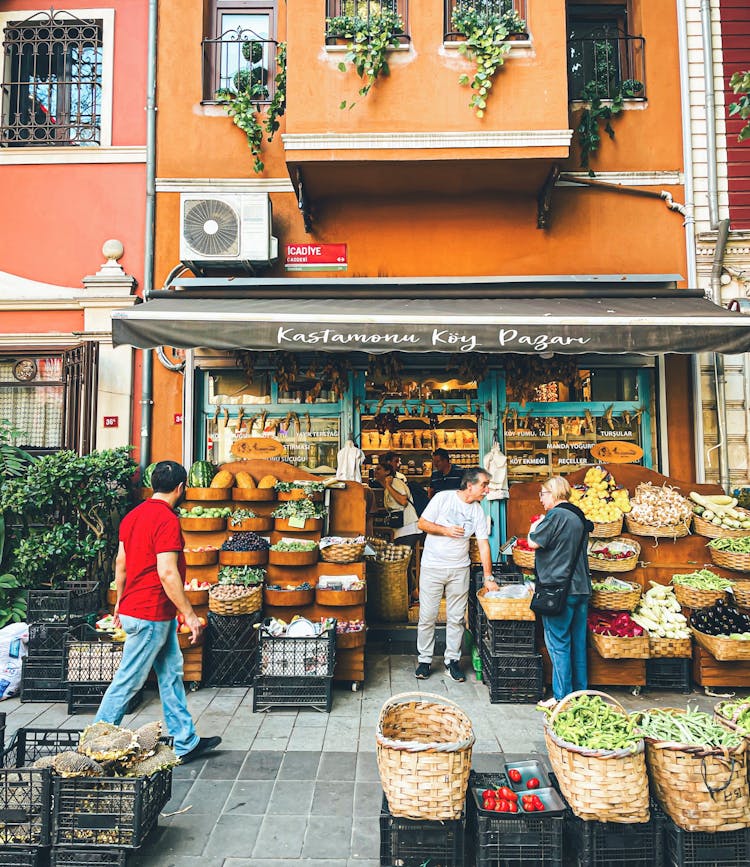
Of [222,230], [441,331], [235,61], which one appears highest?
[235,61]

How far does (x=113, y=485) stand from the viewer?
25.5 ft

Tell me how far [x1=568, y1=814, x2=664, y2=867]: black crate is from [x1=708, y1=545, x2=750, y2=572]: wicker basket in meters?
3.82

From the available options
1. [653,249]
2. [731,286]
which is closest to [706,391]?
[731,286]

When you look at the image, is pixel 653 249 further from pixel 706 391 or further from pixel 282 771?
pixel 282 771

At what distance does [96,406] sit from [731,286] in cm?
876

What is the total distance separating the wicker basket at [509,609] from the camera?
19.5 feet

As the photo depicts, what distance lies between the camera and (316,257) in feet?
27.8

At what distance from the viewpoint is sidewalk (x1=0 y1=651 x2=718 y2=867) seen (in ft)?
12.3

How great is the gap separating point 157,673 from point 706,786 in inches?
144

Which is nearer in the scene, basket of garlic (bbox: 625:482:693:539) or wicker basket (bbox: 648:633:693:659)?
wicker basket (bbox: 648:633:693:659)

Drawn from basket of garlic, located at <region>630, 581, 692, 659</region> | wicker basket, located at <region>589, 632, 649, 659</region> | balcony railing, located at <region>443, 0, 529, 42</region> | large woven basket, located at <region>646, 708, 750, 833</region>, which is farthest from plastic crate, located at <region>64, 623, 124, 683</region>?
balcony railing, located at <region>443, 0, 529, 42</region>

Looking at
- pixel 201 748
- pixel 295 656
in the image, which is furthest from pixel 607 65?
pixel 201 748

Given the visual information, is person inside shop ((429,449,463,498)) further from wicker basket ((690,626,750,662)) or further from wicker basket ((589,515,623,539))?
wicker basket ((690,626,750,662))

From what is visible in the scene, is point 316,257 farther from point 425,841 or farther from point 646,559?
point 425,841
